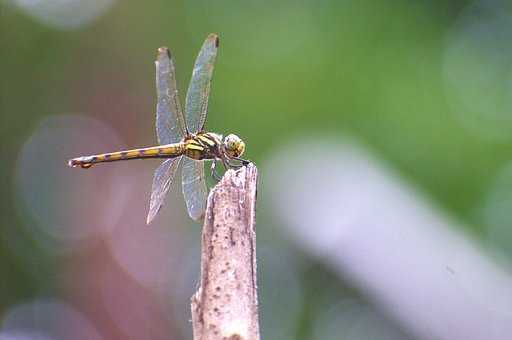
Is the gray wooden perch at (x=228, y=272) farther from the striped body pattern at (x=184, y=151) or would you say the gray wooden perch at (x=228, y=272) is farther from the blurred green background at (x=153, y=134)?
the blurred green background at (x=153, y=134)

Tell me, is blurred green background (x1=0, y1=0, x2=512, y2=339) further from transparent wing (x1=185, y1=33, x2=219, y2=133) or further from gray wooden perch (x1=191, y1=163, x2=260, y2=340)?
gray wooden perch (x1=191, y1=163, x2=260, y2=340)

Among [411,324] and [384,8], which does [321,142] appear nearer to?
[411,324]

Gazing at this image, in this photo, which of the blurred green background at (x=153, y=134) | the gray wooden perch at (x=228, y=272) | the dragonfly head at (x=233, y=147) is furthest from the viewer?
the blurred green background at (x=153, y=134)

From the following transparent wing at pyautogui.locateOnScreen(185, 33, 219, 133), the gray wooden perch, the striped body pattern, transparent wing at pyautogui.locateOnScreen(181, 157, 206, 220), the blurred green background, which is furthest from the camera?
the blurred green background

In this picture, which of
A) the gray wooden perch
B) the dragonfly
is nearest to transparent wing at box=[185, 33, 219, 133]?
the dragonfly

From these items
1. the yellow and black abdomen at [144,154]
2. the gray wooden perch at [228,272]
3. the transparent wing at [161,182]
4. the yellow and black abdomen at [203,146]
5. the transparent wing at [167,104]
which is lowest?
the gray wooden perch at [228,272]

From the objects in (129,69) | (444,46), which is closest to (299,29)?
(444,46)

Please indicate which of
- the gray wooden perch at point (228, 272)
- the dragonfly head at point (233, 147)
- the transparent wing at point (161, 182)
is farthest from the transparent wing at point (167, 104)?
the gray wooden perch at point (228, 272)

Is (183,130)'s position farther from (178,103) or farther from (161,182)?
(161,182)
